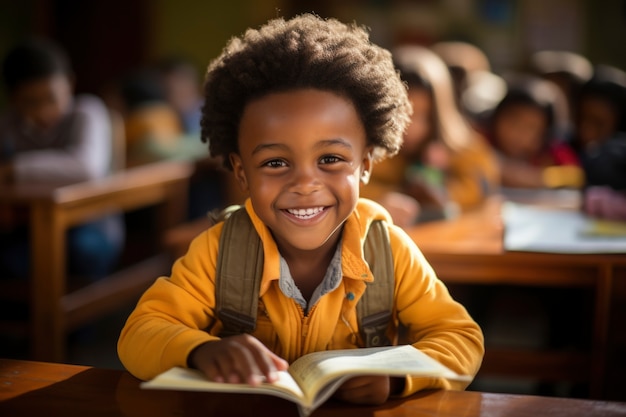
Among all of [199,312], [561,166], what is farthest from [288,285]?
[561,166]

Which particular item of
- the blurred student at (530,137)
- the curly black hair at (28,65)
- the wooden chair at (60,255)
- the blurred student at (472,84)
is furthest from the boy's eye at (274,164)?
the blurred student at (472,84)

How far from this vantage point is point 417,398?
0.92 metres

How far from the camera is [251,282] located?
113 cm

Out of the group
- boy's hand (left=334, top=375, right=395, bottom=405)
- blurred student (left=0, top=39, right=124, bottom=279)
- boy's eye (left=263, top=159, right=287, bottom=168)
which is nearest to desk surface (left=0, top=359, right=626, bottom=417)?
boy's hand (left=334, top=375, right=395, bottom=405)

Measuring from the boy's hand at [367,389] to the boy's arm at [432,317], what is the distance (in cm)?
13

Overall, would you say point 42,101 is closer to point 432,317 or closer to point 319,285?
point 319,285

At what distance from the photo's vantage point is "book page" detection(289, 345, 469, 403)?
0.83m

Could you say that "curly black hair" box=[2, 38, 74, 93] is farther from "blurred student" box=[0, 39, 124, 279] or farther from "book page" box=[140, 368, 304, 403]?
"book page" box=[140, 368, 304, 403]

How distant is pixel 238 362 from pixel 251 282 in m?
0.27

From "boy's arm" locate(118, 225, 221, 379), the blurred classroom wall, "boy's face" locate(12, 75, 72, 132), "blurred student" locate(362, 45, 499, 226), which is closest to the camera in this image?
"boy's arm" locate(118, 225, 221, 379)

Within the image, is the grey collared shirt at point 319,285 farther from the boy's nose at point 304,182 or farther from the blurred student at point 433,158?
the blurred student at point 433,158

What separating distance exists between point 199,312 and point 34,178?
1791 millimetres

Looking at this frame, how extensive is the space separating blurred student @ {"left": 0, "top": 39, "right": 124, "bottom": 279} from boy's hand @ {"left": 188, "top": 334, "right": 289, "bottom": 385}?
2.02 meters

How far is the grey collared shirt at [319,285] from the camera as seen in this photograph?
1.13 m
